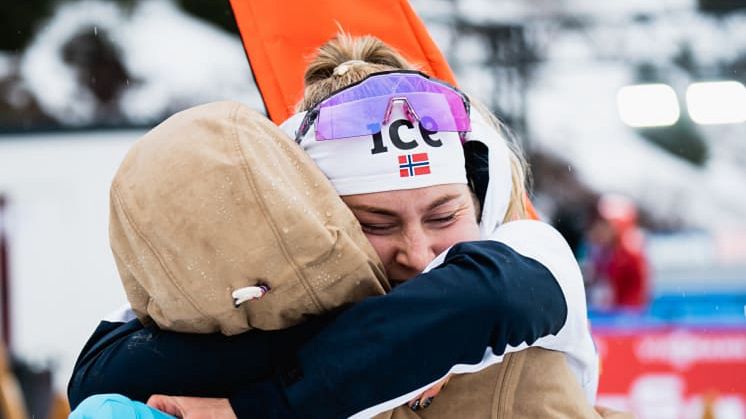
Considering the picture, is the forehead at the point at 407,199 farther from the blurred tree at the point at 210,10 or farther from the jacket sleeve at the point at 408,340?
the blurred tree at the point at 210,10

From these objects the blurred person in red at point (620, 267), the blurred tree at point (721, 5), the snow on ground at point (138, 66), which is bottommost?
the blurred person in red at point (620, 267)

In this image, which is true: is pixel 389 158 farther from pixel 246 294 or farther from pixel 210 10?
Result: pixel 210 10

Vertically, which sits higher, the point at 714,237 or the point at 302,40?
the point at 302,40

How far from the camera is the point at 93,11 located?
15.3 m

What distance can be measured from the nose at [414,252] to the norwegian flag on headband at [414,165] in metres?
0.08

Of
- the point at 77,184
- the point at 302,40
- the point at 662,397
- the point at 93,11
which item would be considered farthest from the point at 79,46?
the point at 302,40

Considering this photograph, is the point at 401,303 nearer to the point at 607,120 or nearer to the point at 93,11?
the point at 93,11

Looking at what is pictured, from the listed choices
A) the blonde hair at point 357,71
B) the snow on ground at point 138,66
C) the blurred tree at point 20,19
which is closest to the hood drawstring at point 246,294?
the blonde hair at point 357,71

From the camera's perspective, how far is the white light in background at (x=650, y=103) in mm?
14234

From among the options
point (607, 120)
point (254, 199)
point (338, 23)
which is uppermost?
point (338, 23)

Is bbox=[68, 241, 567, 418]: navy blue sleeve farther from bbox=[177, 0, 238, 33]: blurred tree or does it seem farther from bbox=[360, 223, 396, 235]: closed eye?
bbox=[177, 0, 238, 33]: blurred tree

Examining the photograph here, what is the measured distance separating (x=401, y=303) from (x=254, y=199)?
0.63 feet

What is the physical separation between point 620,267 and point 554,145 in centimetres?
1088

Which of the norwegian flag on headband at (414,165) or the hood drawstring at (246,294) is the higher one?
the norwegian flag on headband at (414,165)
